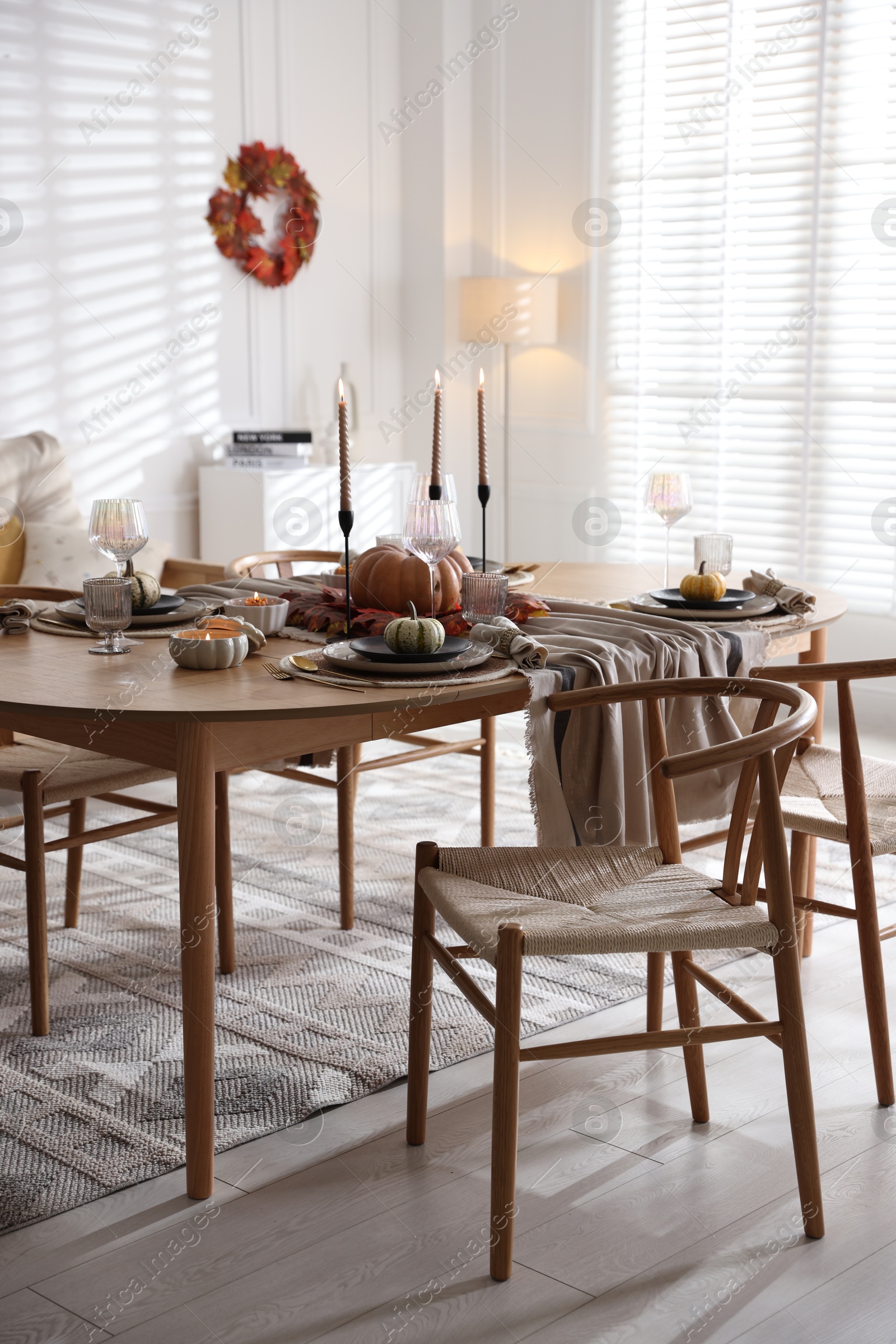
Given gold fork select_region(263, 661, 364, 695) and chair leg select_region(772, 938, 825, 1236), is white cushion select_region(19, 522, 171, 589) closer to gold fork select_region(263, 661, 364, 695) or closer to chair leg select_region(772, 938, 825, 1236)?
gold fork select_region(263, 661, 364, 695)

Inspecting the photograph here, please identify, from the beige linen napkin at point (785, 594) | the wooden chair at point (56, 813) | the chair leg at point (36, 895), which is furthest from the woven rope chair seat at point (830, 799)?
the chair leg at point (36, 895)

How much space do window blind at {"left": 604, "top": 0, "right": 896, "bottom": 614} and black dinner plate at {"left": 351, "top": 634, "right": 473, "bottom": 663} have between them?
114 inches

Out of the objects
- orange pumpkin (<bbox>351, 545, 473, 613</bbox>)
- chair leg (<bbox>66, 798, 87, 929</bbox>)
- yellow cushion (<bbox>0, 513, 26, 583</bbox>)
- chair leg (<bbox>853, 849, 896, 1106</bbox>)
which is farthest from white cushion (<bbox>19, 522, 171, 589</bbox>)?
chair leg (<bbox>853, 849, 896, 1106</bbox>)

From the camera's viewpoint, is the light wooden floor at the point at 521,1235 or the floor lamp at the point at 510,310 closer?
the light wooden floor at the point at 521,1235

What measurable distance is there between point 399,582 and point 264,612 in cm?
23

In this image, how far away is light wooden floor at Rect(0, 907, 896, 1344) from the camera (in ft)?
5.14

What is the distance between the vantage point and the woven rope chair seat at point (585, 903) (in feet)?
5.22

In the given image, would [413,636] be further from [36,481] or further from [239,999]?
[36,481]

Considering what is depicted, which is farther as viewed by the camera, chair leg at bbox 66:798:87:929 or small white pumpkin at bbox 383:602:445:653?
chair leg at bbox 66:798:87:929

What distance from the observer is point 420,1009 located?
192 cm

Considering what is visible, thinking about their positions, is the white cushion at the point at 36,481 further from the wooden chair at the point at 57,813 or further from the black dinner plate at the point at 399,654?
the black dinner plate at the point at 399,654

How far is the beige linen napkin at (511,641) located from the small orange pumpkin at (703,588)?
422 mm

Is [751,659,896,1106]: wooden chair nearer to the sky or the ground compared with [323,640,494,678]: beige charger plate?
nearer to the ground

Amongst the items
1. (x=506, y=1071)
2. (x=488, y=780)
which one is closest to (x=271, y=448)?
(x=488, y=780)
